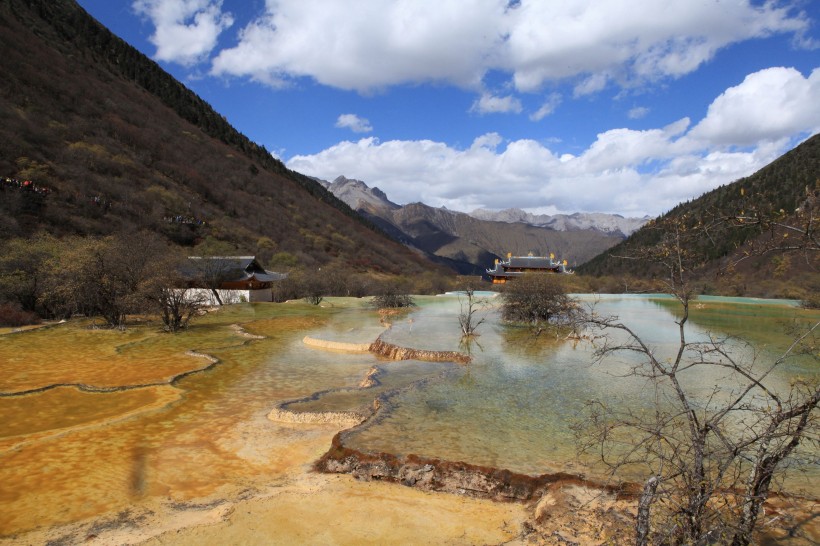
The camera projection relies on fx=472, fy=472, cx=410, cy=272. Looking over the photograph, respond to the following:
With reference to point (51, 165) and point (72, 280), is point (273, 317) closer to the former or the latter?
point (72, 280)

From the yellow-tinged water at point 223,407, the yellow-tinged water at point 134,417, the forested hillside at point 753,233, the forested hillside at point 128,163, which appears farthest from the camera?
the forested hillside at point 128,163

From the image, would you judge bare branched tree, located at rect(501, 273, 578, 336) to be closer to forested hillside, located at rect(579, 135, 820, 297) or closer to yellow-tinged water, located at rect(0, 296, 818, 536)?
forested hillside, located at rect(579, 135, 820, 297)

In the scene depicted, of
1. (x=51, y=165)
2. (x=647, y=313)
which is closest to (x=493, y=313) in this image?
(x=647, y=313)

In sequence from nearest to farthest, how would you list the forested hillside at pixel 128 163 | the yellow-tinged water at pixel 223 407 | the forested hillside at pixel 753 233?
1. the forested hillside at pixel 753 233
2. the yellow-tinged water at pixel 223 407
3. the forested hillside at pixel 128 163

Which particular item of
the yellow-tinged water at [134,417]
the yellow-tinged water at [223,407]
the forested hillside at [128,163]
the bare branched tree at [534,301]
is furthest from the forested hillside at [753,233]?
the forested hillside at [128,163]

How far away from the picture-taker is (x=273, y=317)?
27016 mm

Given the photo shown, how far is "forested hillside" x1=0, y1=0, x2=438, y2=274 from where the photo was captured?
42.7m

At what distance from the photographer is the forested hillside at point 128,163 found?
4266 cm

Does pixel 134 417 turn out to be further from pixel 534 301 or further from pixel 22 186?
pixel 22 186

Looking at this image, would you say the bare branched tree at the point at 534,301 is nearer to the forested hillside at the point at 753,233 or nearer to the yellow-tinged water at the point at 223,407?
the forested hillside at the point at 753,233

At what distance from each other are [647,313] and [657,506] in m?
28.6

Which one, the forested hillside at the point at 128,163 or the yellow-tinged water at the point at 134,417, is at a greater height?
the forested hillside at the point at 128,163

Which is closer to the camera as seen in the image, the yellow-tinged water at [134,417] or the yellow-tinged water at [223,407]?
the yellow-tinged water at [134,417]

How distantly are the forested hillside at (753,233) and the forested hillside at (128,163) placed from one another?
36608 millimetres
